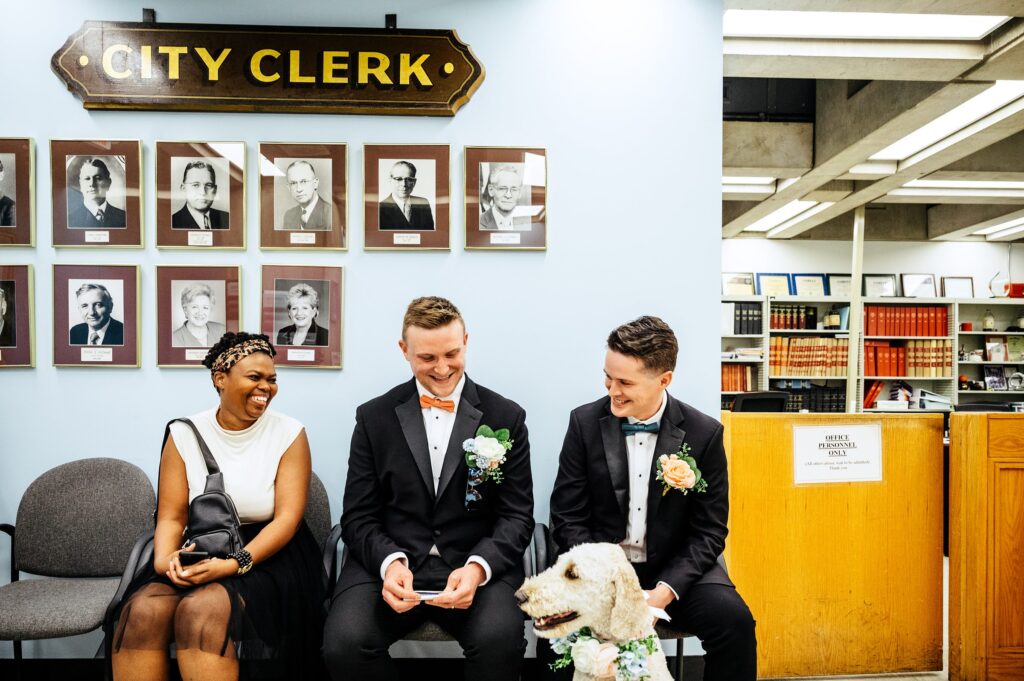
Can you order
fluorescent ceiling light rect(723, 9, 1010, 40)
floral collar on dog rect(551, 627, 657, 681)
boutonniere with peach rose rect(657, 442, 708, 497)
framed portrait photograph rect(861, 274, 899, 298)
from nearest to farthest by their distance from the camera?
floral collar on dog rect(551, 627, 657, 681), boutonniere with peach rose rect(657, 442, 708, 497), fluorescent ceiling light rect(723, 9, 1010, 40), framed portrait photograph rect(861, 274, 899, 298)

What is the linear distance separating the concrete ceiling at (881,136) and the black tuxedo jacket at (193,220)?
2.71 m

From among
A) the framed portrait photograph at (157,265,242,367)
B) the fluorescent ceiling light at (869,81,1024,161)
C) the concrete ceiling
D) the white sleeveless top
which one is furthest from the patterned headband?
the fluorescent ceiling light at (869,81,1024,161)

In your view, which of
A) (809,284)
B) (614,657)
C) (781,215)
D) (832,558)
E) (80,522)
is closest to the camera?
(614,657)

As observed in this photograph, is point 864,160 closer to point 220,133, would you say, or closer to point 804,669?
point 804,669

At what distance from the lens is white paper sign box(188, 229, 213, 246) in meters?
2.94

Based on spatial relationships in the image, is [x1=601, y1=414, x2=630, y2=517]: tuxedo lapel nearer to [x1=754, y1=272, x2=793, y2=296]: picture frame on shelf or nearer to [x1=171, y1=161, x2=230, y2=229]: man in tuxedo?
[x1=171, y1=161, x2=230, y2=229]: man in tuxedo

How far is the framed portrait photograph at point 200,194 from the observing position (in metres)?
2.94

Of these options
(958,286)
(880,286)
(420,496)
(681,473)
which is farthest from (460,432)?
(958,286)

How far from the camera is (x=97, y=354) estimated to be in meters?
2.94

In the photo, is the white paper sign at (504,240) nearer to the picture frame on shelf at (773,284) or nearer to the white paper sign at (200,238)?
the white paper sign at (200,238)

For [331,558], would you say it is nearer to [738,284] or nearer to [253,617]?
[253,617]

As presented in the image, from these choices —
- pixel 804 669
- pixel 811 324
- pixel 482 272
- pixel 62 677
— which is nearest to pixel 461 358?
pixel 482 272

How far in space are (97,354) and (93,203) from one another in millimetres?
707

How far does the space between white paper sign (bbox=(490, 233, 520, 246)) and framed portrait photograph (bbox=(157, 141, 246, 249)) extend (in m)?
1.17
